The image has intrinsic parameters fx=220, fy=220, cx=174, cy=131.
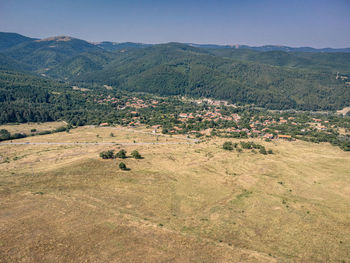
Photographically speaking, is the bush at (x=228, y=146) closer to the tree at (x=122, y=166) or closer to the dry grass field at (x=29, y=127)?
the tree at (x=122, y=166)

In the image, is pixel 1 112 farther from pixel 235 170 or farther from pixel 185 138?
pixel 235 170

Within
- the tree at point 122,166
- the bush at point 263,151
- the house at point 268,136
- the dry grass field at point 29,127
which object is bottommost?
the dry grass field at point 29,127

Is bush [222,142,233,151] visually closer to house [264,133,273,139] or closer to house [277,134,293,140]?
house [264,133,273,139]

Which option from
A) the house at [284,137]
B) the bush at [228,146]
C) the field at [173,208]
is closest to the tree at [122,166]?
the field at [173,208]

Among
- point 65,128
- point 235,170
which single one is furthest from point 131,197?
point 65,128

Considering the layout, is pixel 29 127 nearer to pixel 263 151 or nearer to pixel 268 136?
pixel 263 151

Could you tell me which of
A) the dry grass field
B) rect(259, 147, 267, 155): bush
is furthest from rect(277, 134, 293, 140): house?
the dry grass field

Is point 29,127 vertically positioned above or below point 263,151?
below

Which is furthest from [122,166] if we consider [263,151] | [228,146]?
[263,151]

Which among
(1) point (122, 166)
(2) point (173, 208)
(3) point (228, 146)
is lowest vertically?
(3) point (228, 146)
